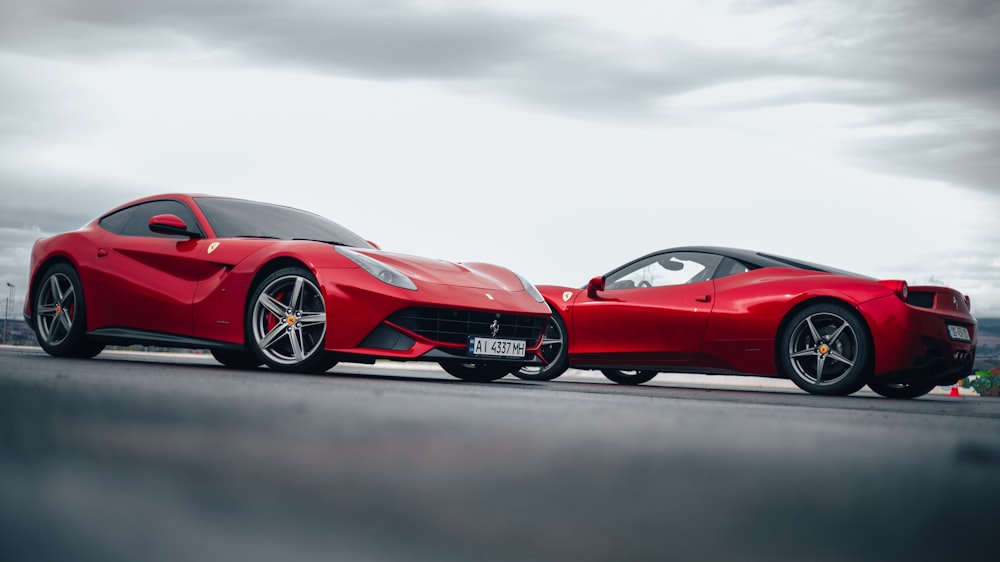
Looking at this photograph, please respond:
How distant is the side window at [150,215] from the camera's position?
722 centimetres

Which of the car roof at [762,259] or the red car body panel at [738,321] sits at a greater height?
the car roof at [762,259]

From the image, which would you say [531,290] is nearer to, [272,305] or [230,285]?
[272,305]

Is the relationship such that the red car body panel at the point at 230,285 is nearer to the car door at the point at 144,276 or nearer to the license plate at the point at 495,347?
the car door at the point at 144,276

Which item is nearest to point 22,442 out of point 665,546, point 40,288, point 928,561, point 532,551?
point 532,551

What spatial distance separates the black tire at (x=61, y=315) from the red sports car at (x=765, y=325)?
3.81 m

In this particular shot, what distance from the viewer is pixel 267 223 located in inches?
289

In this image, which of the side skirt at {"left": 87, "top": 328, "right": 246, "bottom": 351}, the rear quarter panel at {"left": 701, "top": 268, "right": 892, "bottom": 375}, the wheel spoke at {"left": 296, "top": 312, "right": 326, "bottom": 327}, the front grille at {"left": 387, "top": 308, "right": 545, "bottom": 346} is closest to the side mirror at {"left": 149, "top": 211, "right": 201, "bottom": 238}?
the side skirt at {"left": 87, "top": 328, "right": 246, "bottom": 351}

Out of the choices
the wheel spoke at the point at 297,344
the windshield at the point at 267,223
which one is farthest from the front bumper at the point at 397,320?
the windshield at the point at 267,223

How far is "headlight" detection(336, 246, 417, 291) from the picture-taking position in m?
6.02

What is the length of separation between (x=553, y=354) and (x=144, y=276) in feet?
11.8

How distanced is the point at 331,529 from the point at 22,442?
1312mm

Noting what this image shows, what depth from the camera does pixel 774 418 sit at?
337cm

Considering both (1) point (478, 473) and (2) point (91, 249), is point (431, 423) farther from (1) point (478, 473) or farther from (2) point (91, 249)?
(2) point (91, 249)

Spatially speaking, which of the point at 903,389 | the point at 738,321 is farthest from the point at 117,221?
the point at 903,389
